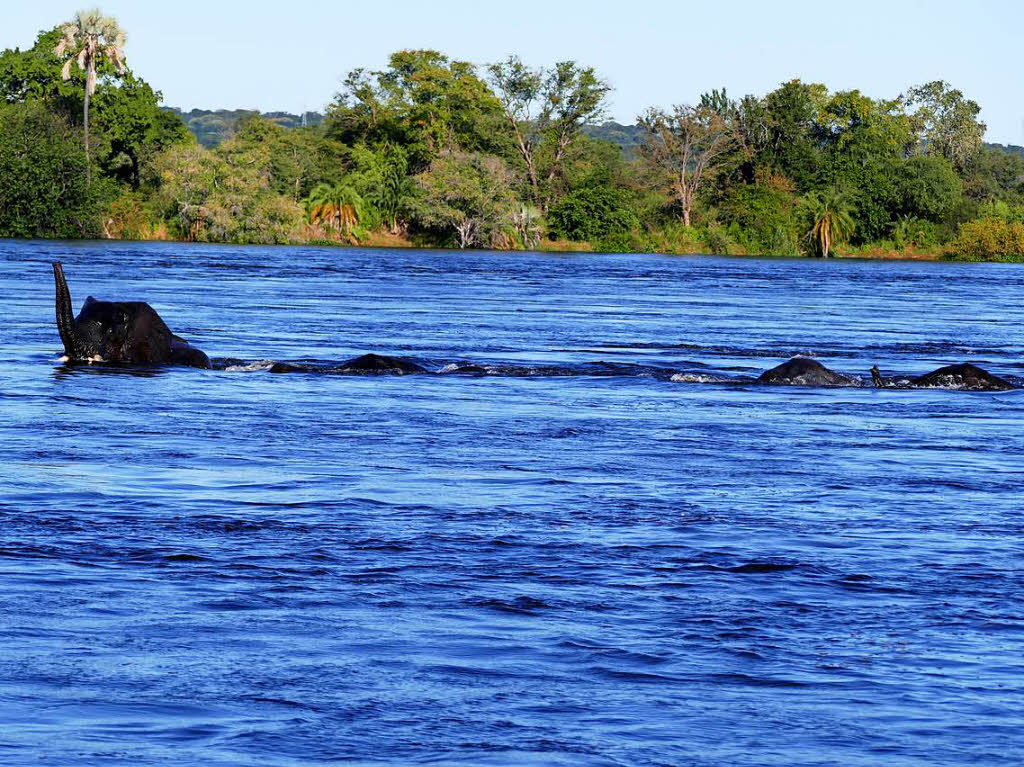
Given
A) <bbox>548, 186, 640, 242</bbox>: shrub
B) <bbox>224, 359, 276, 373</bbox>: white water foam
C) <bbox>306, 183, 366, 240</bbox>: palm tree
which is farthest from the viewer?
<bbox>548, 186, 640, 242</bbox>: shrub

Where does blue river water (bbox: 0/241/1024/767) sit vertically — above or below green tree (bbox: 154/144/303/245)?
below

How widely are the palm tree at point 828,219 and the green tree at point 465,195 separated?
2052cm

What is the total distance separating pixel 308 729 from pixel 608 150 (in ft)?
391

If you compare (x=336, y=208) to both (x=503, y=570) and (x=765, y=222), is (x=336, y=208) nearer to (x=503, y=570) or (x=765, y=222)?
(x=765, y=222)

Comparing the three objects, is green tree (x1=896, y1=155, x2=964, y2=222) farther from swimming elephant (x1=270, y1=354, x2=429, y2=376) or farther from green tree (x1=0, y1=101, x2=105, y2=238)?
swimming elephant (x1=270, y1=354, x2=429, y2=376)

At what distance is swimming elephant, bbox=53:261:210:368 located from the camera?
23469mm

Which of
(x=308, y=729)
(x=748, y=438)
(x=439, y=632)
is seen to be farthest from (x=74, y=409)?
(x=308, y=729)

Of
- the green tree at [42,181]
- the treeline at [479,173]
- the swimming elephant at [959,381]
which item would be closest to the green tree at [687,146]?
the treeline at [479,173]

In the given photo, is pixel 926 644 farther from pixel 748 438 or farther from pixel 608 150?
pixel 608 150

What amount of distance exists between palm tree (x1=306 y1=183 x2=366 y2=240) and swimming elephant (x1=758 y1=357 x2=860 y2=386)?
80485 millimetres

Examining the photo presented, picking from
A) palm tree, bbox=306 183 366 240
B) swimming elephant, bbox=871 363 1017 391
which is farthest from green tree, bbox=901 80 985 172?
swimming elephant, bbox=871 363 1017 391

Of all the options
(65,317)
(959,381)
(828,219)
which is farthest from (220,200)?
(959,381)

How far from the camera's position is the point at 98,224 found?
96188 millimetres

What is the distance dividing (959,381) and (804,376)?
2.37m
